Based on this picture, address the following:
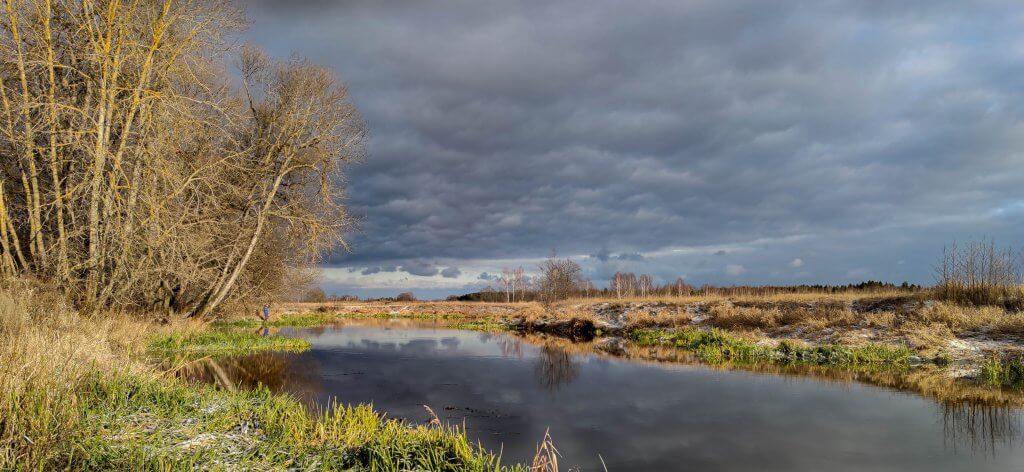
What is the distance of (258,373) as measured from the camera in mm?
14797

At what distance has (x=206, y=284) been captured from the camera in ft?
79.0

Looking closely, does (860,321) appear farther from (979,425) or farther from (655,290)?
(655,290)

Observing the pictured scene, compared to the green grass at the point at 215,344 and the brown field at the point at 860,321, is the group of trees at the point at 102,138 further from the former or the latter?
the brown field at the point at 860,321

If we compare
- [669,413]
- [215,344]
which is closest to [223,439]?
[669,413]

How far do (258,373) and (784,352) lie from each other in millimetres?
19512

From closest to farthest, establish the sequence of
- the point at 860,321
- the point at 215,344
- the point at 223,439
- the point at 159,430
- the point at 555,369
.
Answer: the point at 159,430 < the point at 223,439 < the point at 555,369 < the point at 215,344 < the point at 860,321

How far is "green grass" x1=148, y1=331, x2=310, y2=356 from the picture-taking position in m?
17.7

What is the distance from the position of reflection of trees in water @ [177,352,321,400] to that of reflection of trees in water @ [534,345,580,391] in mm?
6524

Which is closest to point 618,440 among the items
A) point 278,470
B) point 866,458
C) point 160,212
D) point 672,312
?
point 866,458

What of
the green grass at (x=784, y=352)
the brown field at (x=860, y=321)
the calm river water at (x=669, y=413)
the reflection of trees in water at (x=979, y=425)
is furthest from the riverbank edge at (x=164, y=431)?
the brown field at (x=860, y=321)

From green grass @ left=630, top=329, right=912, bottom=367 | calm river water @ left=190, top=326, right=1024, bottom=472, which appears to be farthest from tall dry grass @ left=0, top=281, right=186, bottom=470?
green grass @ left=630, top=329, right=912, bottom=367

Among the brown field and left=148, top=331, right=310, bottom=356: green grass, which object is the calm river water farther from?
the brown field

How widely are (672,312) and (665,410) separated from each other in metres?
24.9

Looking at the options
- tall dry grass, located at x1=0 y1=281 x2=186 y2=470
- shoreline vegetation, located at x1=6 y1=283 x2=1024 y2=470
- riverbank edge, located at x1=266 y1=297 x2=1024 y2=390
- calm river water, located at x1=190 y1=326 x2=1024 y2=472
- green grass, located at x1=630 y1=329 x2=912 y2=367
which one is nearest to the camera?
tall dry grass, located at x1=0 y1=281 x2=186 y2=470
